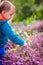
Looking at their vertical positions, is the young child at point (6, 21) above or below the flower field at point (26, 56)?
above

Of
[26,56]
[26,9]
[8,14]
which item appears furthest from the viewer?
[26,9]

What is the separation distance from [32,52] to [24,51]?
0.43ft

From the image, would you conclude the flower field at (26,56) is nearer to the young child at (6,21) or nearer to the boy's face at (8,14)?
the young child at (6,21)

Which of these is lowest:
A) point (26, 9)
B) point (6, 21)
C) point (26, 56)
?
point (26, 56)

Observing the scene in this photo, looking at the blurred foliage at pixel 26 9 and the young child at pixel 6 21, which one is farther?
the blurred foliage at pixel 26 9

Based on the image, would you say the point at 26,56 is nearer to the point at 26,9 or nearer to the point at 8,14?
the point at 8,14

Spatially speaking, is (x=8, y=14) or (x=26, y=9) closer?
(x=8, y=14)

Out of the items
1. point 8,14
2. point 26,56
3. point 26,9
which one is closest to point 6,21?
point 8,14

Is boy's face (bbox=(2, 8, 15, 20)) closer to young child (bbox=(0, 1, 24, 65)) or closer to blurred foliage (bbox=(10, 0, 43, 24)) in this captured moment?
young child (bbox=(0, 1, 24, 65))

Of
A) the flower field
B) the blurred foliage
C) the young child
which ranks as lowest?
the flower field

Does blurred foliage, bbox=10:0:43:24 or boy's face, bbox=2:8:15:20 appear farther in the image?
blurred foliage, bbox=10:0:43:24

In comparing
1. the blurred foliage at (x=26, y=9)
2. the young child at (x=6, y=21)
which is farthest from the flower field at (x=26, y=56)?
the blurred foliage at (x=26, y=9)

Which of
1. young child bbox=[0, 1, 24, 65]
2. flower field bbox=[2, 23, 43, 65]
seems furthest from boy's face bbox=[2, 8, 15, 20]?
flower field bbox=[2, 23, 43, 65]

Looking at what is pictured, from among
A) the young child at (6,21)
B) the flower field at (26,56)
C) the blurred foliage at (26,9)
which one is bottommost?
the flower field at (26,56)
